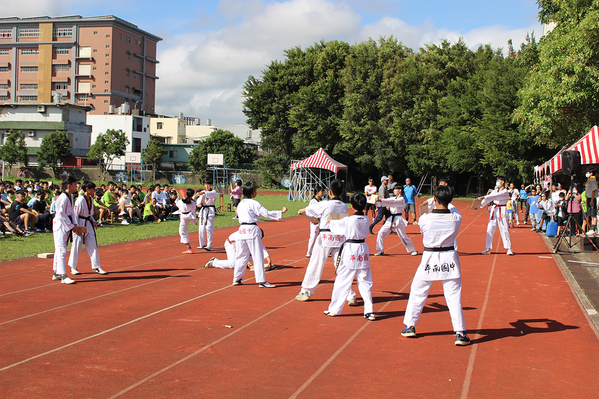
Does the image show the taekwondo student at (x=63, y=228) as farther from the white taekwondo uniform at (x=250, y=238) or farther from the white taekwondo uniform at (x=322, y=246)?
the white taekwondo uniform at (x=322, y=246)

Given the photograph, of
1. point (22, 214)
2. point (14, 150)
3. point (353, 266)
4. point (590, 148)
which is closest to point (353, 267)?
point (353, 266)

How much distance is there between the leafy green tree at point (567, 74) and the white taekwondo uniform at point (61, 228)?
17.4 m

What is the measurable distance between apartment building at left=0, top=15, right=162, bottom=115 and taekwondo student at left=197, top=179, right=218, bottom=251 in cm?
8635

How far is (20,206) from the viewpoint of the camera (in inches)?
614

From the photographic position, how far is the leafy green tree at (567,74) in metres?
18.2

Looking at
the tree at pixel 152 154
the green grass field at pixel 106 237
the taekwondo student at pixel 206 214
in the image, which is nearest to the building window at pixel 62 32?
the tree at pixel 152 154

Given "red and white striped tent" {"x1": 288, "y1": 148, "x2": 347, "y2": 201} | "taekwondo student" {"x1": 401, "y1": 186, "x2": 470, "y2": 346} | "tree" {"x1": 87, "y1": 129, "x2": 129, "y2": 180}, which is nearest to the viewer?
"taekwondo student" {"x1": 401, "y1": 186, "x2": 470, "y2": 346}

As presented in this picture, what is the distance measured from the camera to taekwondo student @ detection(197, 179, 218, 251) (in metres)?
13.1

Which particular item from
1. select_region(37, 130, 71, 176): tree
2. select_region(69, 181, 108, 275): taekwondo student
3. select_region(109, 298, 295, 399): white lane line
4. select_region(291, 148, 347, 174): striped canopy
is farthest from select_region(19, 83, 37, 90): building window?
select_region(109, 298, 295, 399): white lane line

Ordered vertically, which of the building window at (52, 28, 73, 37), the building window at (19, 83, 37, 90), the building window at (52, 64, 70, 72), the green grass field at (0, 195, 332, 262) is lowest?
the green grass field at (0, 195, 332, 262)

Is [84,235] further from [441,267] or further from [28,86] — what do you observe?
[28,86]

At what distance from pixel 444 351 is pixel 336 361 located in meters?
1.27

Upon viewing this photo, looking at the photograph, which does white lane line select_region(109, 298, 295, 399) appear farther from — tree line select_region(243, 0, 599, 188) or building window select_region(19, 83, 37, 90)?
building window select_region(19, 83, 37, 90)

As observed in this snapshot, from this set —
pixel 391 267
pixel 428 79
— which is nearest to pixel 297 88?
pixel 428 79
